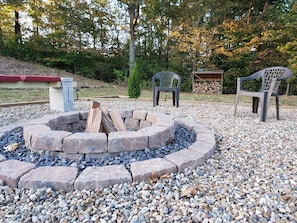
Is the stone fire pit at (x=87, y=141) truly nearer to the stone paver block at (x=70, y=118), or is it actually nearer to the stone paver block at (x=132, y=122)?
the stone paver block at (x=70, y=118)

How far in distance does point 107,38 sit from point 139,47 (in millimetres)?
1875

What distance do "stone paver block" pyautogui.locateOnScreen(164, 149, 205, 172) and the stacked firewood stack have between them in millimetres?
6701

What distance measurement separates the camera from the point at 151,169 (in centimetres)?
113

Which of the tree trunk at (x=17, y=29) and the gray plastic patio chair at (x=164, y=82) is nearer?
the gray plastic patio chair at (x=164, y=82)

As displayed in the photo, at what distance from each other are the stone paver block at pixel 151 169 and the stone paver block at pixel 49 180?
1.09 ft

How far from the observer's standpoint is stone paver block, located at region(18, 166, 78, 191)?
1.00 meters

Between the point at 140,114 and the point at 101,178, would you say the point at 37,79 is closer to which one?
the point at 140,114

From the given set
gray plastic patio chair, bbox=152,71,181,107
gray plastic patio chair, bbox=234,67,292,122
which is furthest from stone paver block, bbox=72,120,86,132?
gray plastic patio chair, bbox=234,67,292,122

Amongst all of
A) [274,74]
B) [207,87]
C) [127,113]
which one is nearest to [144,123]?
[127,113]

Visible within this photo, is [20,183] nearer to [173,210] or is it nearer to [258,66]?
[173,210]

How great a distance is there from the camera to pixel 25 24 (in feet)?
33.9

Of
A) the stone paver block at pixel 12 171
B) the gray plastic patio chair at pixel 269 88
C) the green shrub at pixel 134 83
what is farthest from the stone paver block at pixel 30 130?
the green shrub at pixel 134 83

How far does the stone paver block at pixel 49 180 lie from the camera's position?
1.00 m

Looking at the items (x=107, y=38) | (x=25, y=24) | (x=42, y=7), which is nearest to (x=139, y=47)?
(x=107, y=38)
